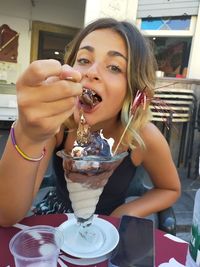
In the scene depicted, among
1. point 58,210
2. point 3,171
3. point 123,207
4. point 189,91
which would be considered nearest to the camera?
point 3,171

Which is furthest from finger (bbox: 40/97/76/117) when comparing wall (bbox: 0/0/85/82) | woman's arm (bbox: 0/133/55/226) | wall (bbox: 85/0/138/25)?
wall (bbox: 0/0/85/82)

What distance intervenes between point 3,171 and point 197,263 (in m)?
0.55

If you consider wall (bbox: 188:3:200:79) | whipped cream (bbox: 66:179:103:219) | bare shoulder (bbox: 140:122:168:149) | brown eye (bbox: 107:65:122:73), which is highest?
wall (bbox: 188:3:200:79)

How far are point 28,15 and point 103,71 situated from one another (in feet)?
15.5

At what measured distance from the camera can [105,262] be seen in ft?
2.67

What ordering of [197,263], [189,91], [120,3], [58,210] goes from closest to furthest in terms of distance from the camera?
[197,263] → [58,210] → [189,91] → [120,3]

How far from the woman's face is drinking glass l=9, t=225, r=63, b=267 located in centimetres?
54

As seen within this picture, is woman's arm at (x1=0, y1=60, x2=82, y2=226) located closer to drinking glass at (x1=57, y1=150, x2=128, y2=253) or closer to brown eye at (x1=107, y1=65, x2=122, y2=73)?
drinking glass at (x1=57, y1=150, x2=128, y2=253)

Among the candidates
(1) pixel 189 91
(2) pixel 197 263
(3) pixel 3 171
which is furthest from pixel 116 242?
(1) pixel 189 91

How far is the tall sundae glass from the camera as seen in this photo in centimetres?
79

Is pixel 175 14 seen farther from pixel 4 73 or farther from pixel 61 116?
pixel 61 116

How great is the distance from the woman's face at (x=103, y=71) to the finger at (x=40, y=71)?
0.55 metres

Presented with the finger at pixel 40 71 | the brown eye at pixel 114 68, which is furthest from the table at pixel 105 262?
the brown eye at pixel 114 68

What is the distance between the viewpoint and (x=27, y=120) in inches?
26.8
